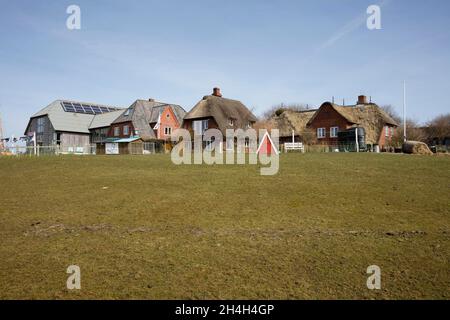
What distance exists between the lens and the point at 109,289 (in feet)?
16.5

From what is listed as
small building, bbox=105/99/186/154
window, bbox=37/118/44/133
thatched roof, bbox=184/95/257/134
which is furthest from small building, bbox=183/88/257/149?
window, bbox=37/118/44/133

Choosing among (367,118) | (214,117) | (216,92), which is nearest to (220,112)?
(214,117)

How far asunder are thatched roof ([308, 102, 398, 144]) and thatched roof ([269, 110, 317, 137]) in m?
2.82

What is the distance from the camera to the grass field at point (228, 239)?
5117 mm

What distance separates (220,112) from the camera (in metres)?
53.5

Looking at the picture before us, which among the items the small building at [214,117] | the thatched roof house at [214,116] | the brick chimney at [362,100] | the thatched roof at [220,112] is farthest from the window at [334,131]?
the thatched roof at [220,112]

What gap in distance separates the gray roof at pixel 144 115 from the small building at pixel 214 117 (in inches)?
359

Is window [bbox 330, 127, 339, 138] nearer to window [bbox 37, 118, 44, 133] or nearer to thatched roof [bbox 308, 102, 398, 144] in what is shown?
thatched roof [bbox 308, 102, 398, 144]

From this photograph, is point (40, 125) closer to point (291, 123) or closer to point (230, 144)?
point (230, 144)

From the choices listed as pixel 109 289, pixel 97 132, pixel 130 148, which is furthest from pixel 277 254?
pixel 97 132

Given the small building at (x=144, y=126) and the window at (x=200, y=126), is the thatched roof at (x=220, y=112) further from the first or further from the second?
the small building at (x=144, y=126)

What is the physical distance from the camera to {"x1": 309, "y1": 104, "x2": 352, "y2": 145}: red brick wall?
160 ft

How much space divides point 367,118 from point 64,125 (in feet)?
186
